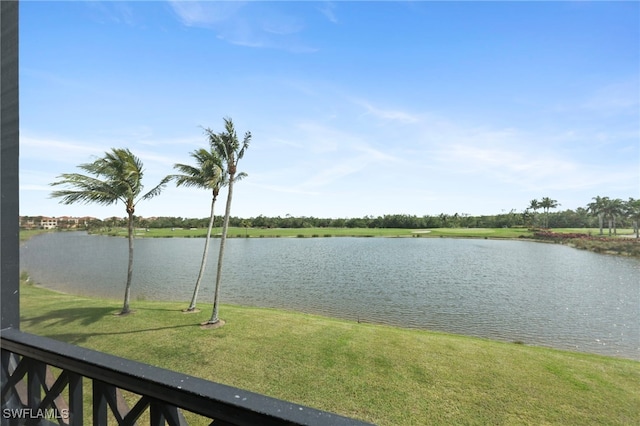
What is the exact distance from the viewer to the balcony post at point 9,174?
4.06 ft

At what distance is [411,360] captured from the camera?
223 inches

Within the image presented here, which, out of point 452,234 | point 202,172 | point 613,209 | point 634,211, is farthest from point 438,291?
point 452,234

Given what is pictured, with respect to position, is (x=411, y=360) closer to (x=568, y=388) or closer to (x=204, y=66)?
(x=568, y=388)

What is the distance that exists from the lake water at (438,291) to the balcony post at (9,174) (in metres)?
9.79

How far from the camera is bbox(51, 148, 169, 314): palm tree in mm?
8352

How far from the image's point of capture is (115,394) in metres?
0.96

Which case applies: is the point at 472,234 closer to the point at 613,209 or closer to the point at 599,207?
the point at 599,207

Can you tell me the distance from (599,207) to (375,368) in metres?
31.1

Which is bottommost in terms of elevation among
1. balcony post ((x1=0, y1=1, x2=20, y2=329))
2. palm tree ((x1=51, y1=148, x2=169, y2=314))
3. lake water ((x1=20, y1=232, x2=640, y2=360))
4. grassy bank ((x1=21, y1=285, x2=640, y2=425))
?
lake water ((x1=20, y1=232, x2=640, y2=360))

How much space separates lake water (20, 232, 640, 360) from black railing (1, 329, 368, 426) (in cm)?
969

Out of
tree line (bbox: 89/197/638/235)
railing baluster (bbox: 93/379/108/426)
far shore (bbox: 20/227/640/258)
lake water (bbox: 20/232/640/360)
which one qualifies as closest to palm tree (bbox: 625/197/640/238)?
tree line (bbox: 89/197/638/235)

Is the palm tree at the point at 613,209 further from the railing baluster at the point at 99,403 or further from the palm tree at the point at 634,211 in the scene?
the railing baluster at the point at 99,403

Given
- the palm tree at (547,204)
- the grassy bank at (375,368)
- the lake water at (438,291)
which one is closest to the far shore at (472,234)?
the lake water at (438,291)

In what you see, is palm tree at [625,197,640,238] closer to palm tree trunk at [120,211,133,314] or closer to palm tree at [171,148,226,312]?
palm tree at [171,148,226,312]
